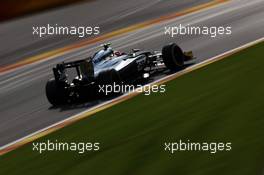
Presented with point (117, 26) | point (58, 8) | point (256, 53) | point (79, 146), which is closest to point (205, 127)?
point (79, 146)

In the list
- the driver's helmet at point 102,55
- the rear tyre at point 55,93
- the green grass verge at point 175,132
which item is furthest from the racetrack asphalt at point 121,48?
the green grass verge at point 175,132

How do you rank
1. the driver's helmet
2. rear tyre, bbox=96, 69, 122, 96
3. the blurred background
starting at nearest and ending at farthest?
rear tyre, bbox=96, 69, 122, 96
the driver's helmet
the blurred background

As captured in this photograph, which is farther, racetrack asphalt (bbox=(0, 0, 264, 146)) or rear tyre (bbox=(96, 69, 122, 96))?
racetrack asphalt (bbox=(0, 0, 264, 146))

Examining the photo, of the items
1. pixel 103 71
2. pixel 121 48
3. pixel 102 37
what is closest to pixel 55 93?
pixel 103 71

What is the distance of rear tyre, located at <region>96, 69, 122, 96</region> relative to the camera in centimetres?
1266

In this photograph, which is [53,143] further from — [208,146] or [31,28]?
[31,28]

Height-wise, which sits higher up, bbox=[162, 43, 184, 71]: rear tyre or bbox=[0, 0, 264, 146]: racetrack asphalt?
bbox=[162, 43, 184, 71]: rear tyre

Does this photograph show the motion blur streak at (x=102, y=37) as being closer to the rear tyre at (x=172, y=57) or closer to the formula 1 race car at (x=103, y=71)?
the formula 1 race car at (x=103, y=71)

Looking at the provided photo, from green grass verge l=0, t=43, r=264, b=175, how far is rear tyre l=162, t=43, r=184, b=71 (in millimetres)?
1389

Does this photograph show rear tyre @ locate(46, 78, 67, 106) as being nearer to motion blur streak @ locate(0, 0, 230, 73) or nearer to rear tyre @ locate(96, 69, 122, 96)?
rear tyre @ locate(96, 69, 122, 96)

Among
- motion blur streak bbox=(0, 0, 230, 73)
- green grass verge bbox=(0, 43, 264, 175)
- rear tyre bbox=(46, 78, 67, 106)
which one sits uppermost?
green grass verge bbox=(0, 43, 264, 175)

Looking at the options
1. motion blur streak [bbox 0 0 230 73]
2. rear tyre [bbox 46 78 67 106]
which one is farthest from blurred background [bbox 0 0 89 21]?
rear tyre [bbox 46 78 67 106]

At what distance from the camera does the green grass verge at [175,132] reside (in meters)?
7.95

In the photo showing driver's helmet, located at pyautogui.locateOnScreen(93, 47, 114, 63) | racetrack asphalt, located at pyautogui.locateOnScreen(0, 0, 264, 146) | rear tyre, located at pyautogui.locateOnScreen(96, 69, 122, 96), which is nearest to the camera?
rear tyre, located at pyautogui.locateOnScreen(96, 69, 122, 96)
